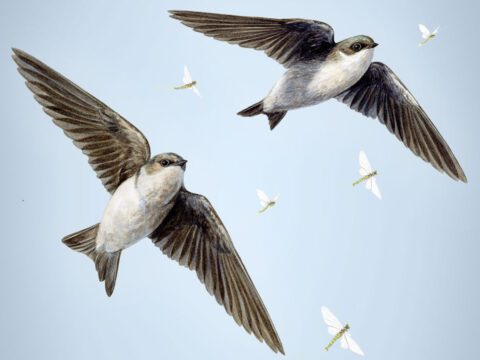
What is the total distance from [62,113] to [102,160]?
0.68 ft

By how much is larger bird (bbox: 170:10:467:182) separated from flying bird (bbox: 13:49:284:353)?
0.48 m

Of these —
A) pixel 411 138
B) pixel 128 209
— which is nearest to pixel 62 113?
pixel 128 209

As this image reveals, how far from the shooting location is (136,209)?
7.16 ft

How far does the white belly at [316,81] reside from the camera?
8.08 ft

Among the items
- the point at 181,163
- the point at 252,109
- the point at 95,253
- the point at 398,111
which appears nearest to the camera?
the point at 181,163

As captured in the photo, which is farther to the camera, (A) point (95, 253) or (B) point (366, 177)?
(B) point (366, 177)

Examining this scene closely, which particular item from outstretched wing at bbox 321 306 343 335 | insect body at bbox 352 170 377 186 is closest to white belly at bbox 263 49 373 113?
insect body at bbox 352 170 377 186

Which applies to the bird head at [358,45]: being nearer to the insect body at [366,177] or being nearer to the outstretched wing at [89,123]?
the insect body at [366,177]

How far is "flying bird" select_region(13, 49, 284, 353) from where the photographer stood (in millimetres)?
2154

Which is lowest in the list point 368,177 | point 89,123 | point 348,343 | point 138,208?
point 348,343

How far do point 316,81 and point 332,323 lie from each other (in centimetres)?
92

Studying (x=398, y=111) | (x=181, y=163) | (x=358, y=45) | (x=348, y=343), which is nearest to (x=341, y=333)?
(x=348, y=343)

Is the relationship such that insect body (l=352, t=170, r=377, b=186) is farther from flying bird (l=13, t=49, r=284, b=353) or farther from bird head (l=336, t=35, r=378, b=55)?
flying bird (l=13, t=49, r=284, b=353)

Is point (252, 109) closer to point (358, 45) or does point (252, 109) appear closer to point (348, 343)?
point (358, 45)
